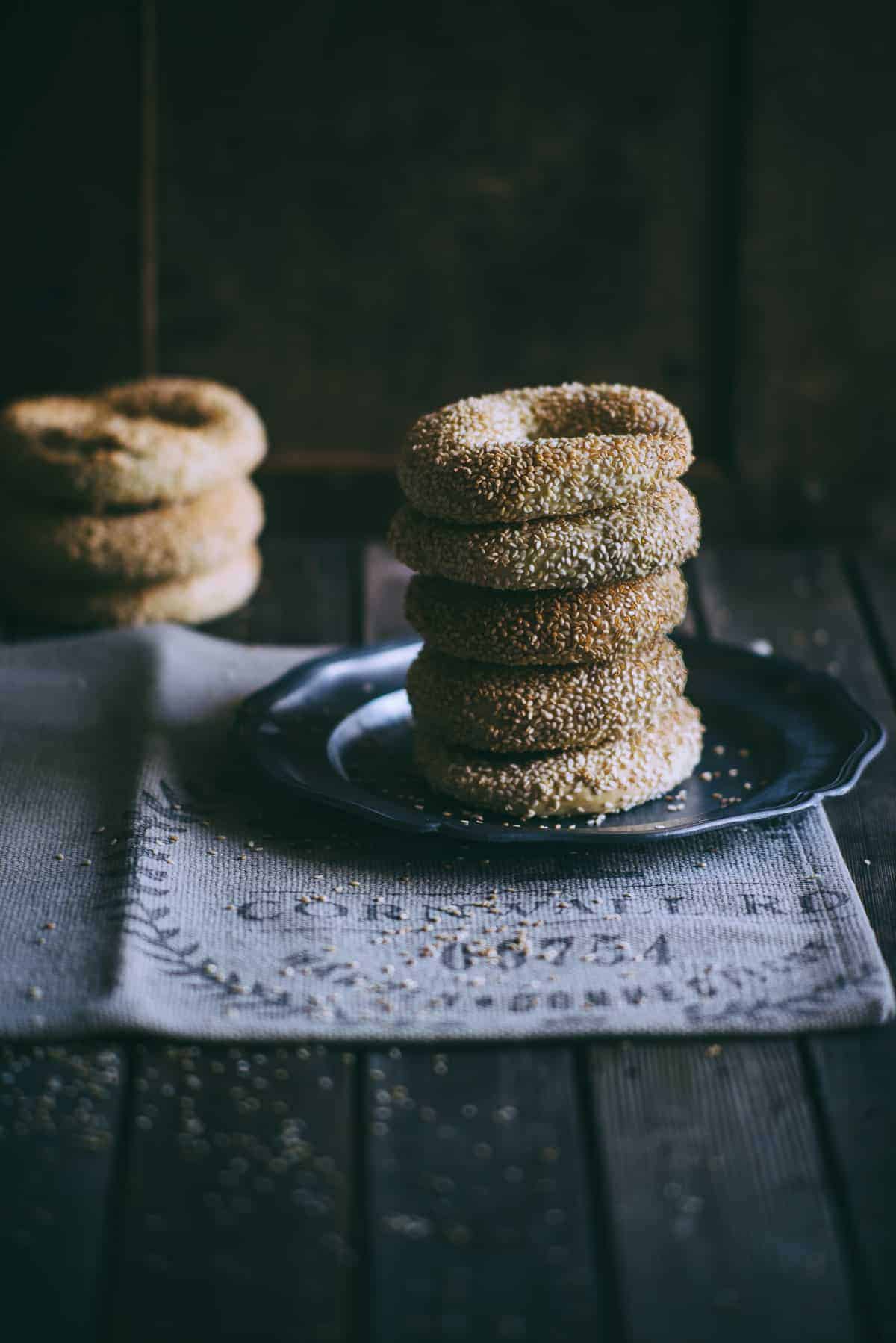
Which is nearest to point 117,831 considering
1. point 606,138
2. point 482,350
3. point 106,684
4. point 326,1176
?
point 106,684

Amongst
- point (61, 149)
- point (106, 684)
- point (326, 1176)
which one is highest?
point (61, 149)

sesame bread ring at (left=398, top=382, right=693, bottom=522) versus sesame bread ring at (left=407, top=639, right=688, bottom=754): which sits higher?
sesame bread ring at (left=398, top=382, right=693, bottom=522)

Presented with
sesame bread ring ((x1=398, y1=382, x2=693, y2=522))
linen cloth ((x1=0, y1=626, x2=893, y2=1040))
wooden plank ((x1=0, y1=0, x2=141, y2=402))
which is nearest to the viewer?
linen cloth ((x1=0, y1=626, x2=893, y2=1040))

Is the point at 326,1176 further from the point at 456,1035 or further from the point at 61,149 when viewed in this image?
the point at 61,149

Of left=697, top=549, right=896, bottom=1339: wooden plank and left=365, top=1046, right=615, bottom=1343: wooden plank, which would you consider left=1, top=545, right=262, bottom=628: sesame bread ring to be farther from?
left=365, top=1046, right=615, bottom=1343: wooden plank

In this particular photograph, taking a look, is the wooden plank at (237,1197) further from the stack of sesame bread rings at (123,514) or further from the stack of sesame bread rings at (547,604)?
the stack of sesame bread rings at (123,514)

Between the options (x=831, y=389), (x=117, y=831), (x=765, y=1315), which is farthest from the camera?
(x=831, y=389)

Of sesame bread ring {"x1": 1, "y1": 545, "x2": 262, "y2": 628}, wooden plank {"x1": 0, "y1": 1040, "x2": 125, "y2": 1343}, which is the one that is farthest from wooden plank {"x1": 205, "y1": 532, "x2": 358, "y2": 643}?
wooden plank {"x1": 0, "y1": 1040, "x2": 125, "y2": 1343}

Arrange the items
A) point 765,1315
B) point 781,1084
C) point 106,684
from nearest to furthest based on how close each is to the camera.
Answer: point 765,1315, point 781,1084, point 106,684
